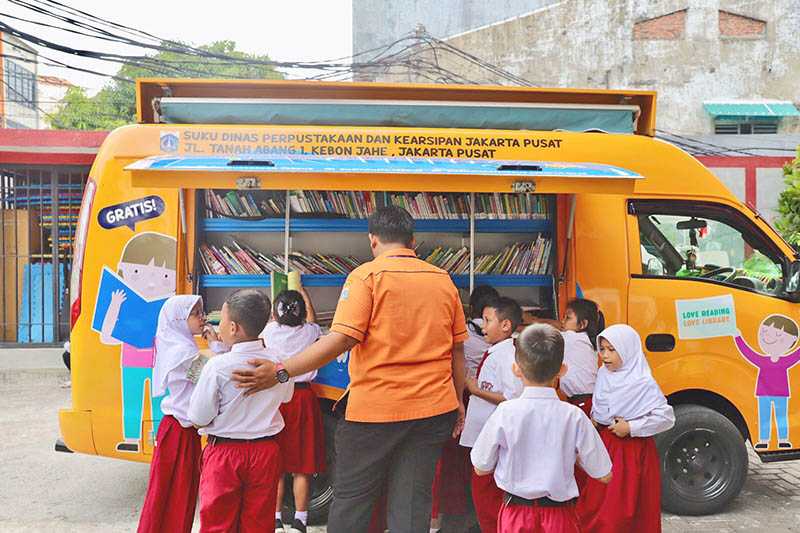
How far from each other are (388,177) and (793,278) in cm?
284

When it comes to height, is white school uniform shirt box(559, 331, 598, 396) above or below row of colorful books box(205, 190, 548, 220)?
below

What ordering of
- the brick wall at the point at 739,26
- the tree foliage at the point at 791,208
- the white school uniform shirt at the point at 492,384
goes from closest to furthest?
1. the white school uniform shirt at the point at 492,384
2. the tree foliage at the point at 791,208
3. the brick wall at the point at 739,26

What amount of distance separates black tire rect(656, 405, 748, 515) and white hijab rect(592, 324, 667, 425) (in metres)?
1.22

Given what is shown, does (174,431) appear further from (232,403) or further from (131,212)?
(131,212)

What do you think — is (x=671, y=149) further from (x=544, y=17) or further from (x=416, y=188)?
(x=544, y=17)

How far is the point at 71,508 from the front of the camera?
17.6 ft

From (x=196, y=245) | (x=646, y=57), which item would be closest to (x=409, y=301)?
(x=196, y=245)

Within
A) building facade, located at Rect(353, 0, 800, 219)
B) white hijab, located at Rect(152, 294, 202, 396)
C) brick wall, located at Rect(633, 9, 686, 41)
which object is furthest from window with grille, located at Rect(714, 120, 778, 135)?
white hijab, located at Rect(152, 294, 202, 396)

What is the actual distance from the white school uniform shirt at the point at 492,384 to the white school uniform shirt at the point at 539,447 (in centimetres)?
102

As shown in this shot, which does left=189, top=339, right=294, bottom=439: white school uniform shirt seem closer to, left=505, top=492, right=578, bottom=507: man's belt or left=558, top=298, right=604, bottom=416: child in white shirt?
left=505, top=492, right=578, bottom=507: man's belt

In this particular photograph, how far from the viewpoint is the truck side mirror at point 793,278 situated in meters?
5.02

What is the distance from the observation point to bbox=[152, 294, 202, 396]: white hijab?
3.91m

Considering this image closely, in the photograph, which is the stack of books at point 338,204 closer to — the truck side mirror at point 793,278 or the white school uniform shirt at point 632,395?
the white school uniform shirt at point 632,395

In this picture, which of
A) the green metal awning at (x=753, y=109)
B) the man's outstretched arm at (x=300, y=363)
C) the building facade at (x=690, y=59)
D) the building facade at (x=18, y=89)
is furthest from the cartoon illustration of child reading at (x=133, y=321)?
the building facade at (x=18, y=89)
